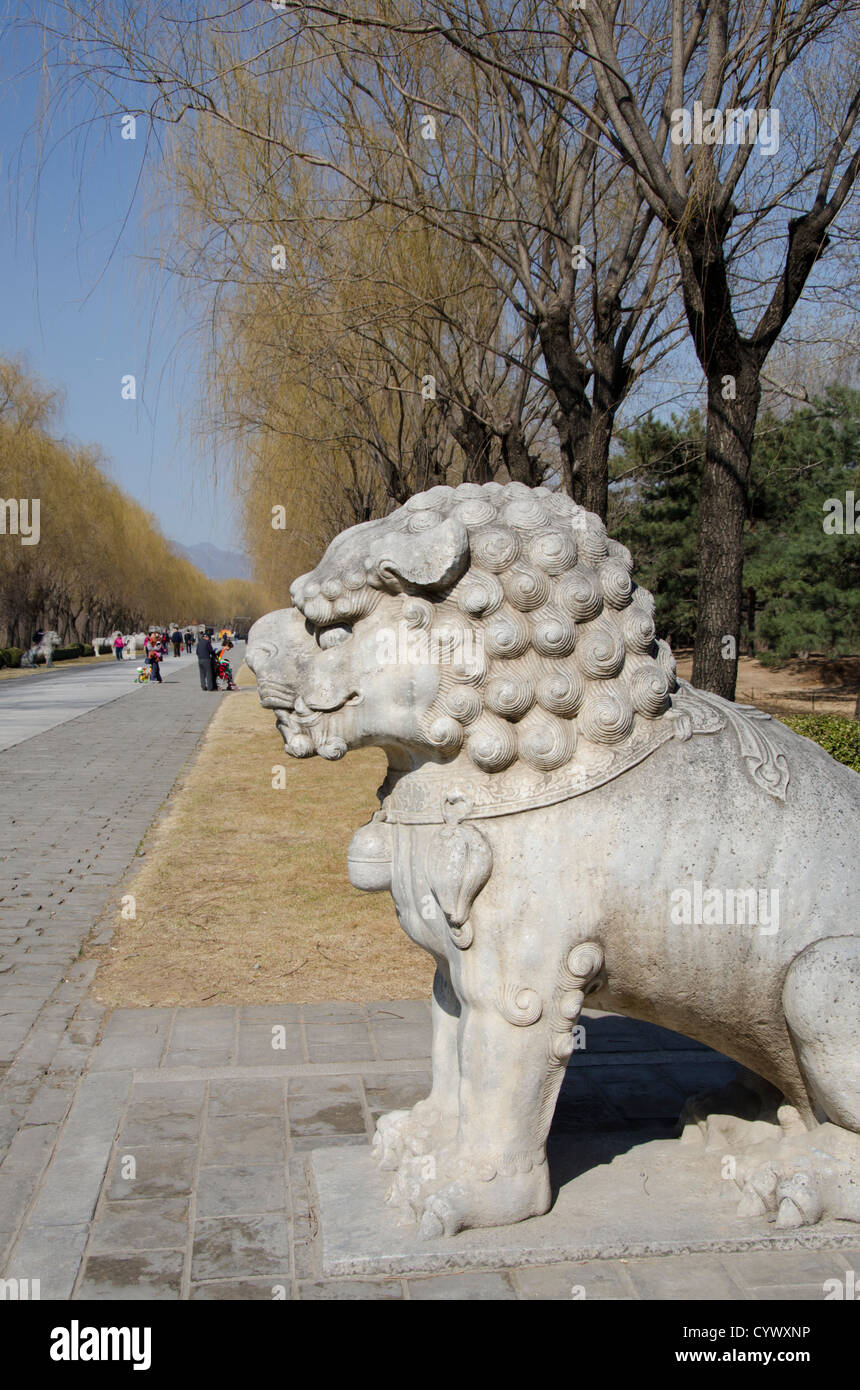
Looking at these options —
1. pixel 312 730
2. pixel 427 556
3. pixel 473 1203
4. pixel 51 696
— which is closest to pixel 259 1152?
pixel 473 1203

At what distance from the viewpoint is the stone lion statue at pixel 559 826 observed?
8.13ft

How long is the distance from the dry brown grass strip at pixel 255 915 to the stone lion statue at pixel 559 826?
245 centimetres

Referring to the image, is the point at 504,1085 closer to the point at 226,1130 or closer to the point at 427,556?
the point at 427,556

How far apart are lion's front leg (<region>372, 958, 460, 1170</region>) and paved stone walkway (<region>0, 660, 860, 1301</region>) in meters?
0.26

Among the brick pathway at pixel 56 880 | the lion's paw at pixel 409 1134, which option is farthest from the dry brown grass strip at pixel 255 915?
the lion's paw at pixel 409 1134

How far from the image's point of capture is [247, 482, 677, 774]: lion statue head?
2.46 metres

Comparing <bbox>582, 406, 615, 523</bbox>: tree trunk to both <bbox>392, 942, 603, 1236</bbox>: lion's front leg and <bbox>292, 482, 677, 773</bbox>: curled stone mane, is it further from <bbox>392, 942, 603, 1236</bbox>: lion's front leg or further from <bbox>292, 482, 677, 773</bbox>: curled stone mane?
<bbox>392, 942, 603, 1236</bbox>: lion's front leg

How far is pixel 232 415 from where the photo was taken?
36.0ft

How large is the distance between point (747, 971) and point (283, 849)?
227 inches

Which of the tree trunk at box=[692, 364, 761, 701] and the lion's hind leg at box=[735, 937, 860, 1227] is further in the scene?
the tree trunk at box=[692, 364, 761, 701]

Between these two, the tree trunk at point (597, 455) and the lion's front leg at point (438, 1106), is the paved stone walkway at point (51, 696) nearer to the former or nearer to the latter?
the tree trunk at point (597, 455)

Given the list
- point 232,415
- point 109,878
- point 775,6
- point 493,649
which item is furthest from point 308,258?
point 493,649

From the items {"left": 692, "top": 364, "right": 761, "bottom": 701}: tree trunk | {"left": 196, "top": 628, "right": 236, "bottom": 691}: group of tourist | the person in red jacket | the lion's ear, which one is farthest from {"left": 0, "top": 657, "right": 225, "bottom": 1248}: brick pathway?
the person in red jacket

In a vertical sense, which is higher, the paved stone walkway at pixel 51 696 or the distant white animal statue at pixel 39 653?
the distant white animal statue at pixel 39 653
